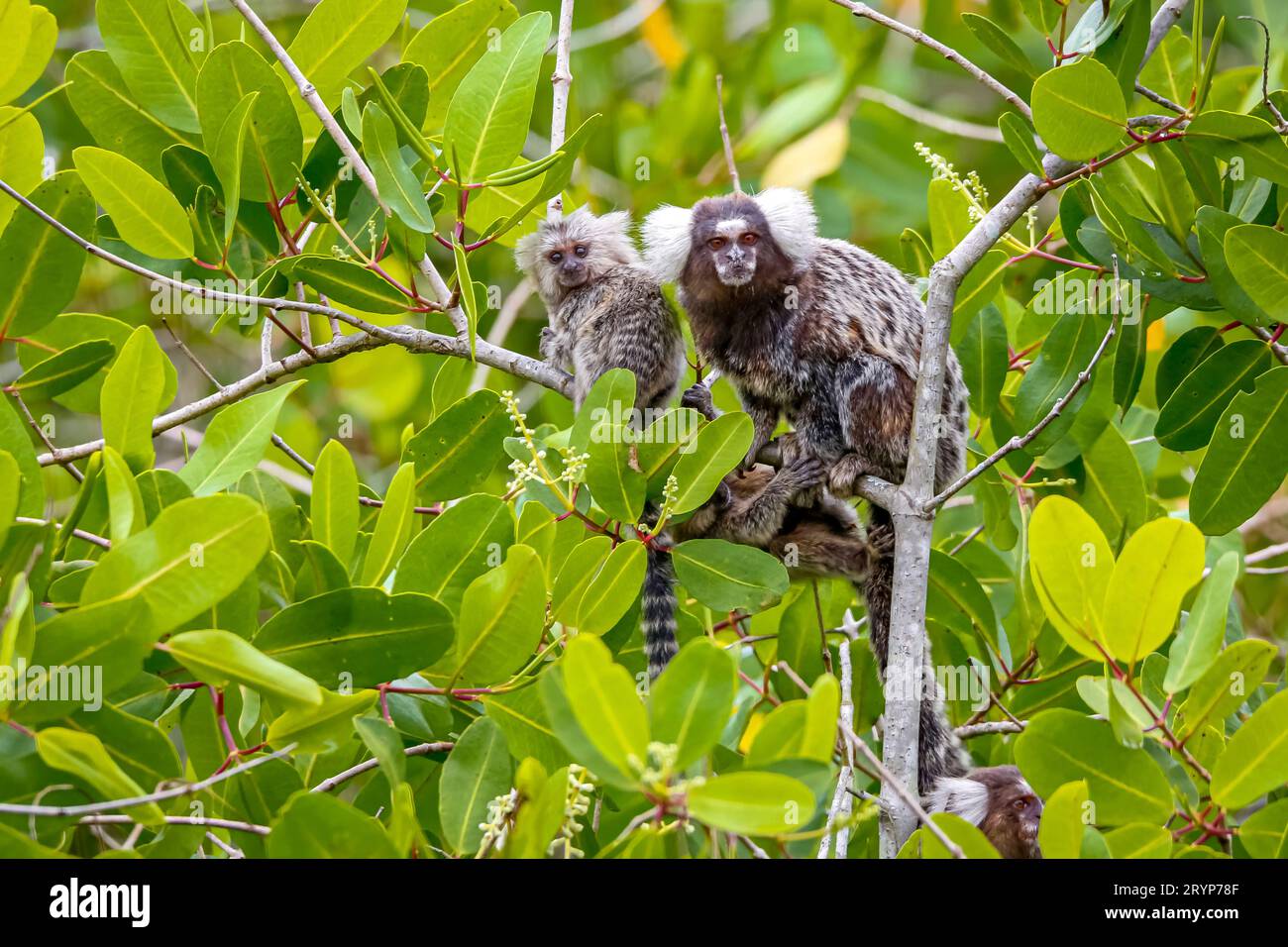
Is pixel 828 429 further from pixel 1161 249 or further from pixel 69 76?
pixel 69 76

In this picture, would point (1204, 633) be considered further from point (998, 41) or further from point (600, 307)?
point (600, 307)

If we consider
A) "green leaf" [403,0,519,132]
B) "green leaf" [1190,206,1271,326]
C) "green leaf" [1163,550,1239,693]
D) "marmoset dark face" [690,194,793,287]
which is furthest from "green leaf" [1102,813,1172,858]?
"green leaf" [403,0,519,132]

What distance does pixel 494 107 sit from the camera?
131 inches

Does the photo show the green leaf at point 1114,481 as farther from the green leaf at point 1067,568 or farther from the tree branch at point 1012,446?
the green leaf at point 1067,568

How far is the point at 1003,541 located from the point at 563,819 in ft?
7.40

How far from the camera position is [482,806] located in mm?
2551

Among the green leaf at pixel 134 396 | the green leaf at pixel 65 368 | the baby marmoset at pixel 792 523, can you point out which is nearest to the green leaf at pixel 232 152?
the green leaf at pixel 65 368

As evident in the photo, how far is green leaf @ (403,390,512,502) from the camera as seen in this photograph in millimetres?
3611

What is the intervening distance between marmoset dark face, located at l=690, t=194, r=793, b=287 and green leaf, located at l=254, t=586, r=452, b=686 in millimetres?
2255

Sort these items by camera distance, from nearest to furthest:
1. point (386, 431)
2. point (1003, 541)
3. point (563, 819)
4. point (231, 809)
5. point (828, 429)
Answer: point (563, 819)
point (231, 809)
point (1003, 541)
point (828, 429)
point (386, 431)

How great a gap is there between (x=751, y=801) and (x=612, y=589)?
100cm

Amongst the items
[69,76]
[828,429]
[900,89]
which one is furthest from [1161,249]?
[900,89]

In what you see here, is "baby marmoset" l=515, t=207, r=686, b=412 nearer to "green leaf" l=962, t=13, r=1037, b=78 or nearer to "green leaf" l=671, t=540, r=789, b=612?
"green leaf" l=671, t=540, r=789, b=612

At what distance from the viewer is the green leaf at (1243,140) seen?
307cm
